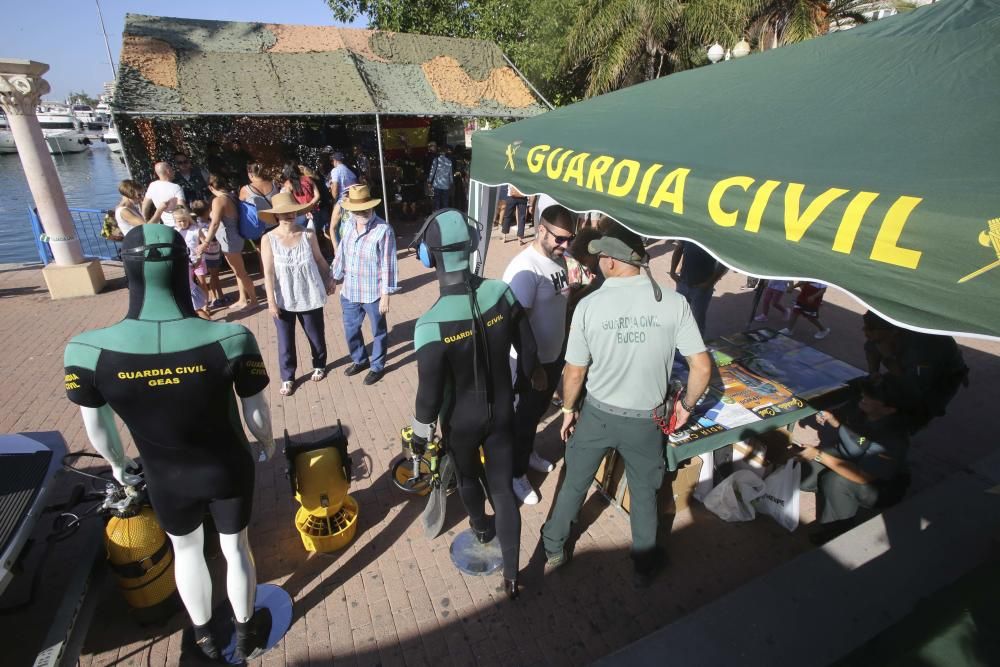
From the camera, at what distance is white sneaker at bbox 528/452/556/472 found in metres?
3.92

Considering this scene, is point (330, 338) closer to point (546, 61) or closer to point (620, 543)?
point (620, 543)

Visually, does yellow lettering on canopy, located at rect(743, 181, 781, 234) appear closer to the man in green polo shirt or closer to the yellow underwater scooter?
the man in green polo shirt

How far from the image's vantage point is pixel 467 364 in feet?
8.11

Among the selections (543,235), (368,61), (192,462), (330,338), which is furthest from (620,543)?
(368,61)

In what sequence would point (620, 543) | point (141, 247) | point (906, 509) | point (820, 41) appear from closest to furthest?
point (141, 247) < point (906, 509) < point (620, 543) < point (820, 41)

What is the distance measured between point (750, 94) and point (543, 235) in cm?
160

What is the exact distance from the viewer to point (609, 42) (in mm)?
11469

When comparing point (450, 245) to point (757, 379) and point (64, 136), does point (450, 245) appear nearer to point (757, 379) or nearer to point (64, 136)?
point (757, 379)

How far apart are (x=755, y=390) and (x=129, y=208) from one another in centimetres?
787

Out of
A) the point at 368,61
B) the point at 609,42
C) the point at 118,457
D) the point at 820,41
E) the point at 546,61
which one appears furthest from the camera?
the point at 546,61

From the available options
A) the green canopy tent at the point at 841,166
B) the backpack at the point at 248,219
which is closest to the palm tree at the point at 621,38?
the green canopy tent at the point at 841,166

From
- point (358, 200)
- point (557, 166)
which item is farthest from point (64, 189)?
point (557, 166)

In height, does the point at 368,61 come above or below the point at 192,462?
above

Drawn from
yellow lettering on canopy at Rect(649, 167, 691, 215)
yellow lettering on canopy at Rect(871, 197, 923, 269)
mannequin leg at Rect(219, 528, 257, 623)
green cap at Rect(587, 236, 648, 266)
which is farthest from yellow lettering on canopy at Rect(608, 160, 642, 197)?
mannequin leg at Rect(219, 528, 257, 623)
